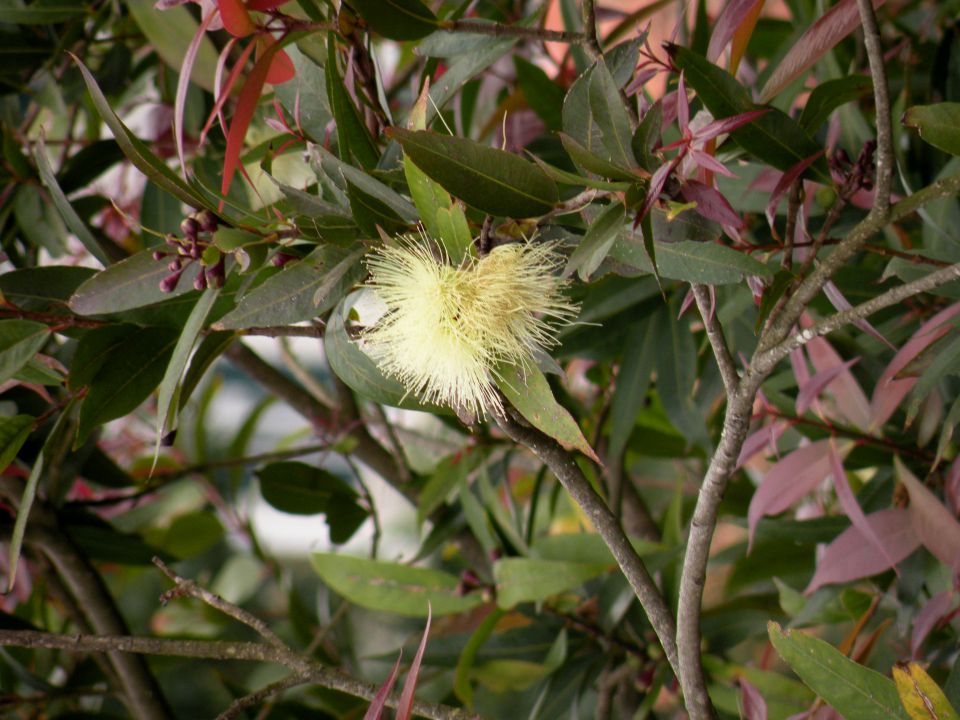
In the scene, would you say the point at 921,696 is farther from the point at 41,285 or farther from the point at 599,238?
the point at 41,285

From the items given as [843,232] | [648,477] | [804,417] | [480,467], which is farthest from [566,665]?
[648,477]

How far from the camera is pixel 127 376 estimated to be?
491 millimetres

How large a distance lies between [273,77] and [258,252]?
0.25 ft

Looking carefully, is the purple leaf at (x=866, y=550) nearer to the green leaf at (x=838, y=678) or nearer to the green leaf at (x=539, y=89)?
the green leaf at (x=838, y=678)

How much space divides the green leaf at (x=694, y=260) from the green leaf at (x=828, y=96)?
3.7 inches

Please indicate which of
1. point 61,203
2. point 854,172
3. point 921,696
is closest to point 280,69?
point 61,203

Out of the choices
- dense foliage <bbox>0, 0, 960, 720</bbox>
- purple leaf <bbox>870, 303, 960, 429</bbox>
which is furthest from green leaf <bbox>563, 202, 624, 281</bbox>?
purple leaf <bbox>870, 303, 960, 429</bbox>

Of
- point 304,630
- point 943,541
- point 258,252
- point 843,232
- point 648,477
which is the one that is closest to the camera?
point 258,252

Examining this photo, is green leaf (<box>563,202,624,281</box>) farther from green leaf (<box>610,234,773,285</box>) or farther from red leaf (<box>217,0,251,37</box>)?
red leaf (<box>217,0,251,37</box>)

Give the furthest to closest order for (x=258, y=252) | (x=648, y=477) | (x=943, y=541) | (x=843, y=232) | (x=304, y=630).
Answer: (x=648, y=477) < (x=304, y=630) < (x=843, y=232) < (x=943, y=541) < (x=258, y=252)

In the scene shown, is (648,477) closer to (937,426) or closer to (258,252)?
(937,426)

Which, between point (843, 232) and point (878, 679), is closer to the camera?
point (878, 679)

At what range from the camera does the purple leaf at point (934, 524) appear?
517 mm

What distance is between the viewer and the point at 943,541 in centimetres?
52
